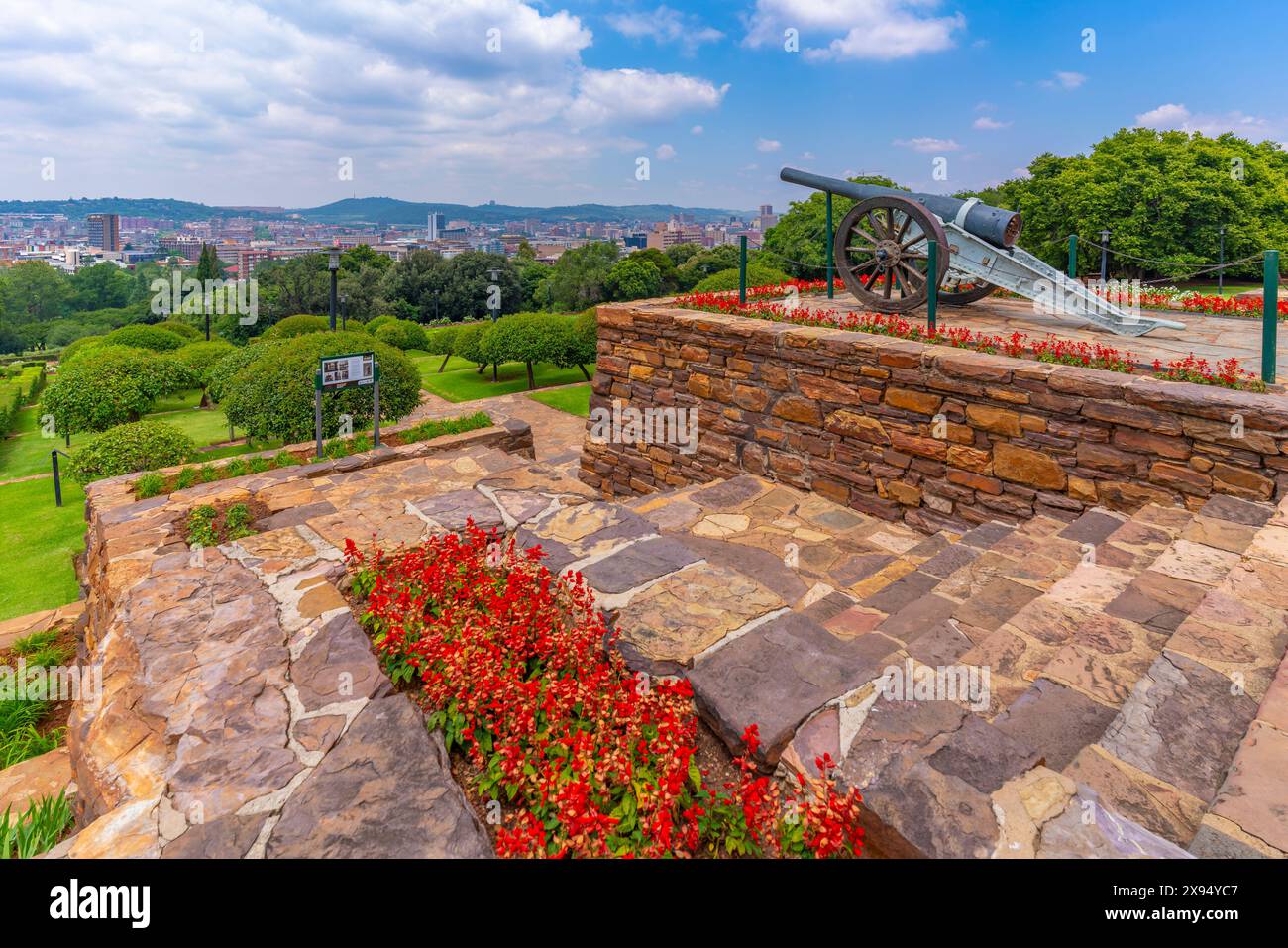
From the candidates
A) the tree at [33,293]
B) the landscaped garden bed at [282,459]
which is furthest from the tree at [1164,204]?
the tree at [33,293]

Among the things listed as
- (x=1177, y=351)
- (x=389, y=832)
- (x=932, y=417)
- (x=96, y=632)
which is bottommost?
(x=96, y=632)

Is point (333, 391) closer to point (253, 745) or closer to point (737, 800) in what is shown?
point (253, 745)

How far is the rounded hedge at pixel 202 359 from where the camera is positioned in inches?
696

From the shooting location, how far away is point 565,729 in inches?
89.7

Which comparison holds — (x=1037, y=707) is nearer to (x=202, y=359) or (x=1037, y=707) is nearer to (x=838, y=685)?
(x=838, y=685)

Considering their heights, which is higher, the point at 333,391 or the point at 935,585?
the point at 333,391

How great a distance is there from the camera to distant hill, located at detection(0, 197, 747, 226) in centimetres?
15112

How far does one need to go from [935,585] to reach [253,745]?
3011mm

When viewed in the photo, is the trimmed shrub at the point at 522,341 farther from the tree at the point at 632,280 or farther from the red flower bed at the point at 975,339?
the tree at the point at 632,280

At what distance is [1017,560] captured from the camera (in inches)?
138

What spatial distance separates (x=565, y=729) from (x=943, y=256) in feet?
17.9

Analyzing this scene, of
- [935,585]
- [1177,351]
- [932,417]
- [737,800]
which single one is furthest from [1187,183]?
[737,800]

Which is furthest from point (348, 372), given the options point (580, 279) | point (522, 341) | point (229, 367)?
point (580, 279)

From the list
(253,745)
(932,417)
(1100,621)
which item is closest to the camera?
(253,745)
